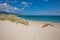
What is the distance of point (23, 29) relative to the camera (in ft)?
6.26

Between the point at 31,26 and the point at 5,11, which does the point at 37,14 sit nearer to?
the point at 31,26

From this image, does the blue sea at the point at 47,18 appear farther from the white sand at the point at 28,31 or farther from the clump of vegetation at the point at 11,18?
the clump of vegetation at the point at 11,18

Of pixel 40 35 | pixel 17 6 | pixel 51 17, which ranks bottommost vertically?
pixel 40 35

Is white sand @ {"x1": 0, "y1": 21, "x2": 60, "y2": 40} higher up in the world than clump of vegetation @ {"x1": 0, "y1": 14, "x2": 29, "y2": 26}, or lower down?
lower down

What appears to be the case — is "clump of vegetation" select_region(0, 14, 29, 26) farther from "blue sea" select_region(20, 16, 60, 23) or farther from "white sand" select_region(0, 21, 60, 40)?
"blue sea" select_region(20, 16, 60, 23)

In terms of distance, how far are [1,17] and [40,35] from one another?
0.60 m

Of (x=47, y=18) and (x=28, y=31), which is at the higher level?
(x=47, y=18)

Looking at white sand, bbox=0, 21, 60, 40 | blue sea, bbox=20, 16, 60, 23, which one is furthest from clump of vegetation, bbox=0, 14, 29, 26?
blue sea, bbox=20, 16, 60, 23

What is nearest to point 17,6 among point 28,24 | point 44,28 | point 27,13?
point 27,13

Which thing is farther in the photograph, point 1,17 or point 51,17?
point 1,17

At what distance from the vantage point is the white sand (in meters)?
1.85

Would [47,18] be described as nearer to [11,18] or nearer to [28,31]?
[28,31]

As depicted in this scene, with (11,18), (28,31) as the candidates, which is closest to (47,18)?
(28,31)

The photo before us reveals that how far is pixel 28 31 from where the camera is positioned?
1900 millimetres
